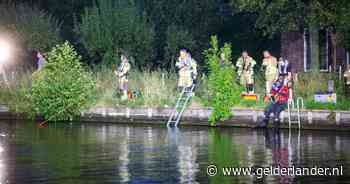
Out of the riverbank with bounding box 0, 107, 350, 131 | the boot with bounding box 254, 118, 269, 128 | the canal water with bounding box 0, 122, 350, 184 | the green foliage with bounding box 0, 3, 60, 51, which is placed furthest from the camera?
the green foliage with bounding box 0, 3, 60, 51

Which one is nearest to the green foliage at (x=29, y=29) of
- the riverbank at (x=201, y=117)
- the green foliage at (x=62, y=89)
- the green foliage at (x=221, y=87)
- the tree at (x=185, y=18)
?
the tree at (x=185, y=18)

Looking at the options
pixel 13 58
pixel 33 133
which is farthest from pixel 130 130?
pixel 13 58

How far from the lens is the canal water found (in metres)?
22.1

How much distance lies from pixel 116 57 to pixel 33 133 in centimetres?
1350

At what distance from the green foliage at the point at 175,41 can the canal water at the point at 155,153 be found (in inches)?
554

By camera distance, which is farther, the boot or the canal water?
the boot

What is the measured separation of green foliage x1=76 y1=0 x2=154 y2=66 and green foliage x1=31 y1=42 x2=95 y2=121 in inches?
307

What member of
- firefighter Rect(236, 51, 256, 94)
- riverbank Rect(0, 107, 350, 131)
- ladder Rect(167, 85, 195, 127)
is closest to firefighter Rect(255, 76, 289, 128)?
riverbank Rect(0, 107, 350, 131)

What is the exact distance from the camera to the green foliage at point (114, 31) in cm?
4612

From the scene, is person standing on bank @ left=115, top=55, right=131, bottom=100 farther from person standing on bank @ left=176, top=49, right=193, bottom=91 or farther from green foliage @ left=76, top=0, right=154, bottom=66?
green foliage @ left=76, top=0, right=154, bottom=66

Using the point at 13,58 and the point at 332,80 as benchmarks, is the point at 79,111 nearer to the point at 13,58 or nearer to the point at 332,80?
the point at 332,80

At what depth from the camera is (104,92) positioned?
38.2 meters

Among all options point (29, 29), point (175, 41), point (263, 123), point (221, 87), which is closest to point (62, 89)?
point (221, 87)

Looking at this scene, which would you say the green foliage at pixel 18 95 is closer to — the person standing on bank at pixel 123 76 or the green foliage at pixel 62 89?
the green foliage at pixel 62 89
